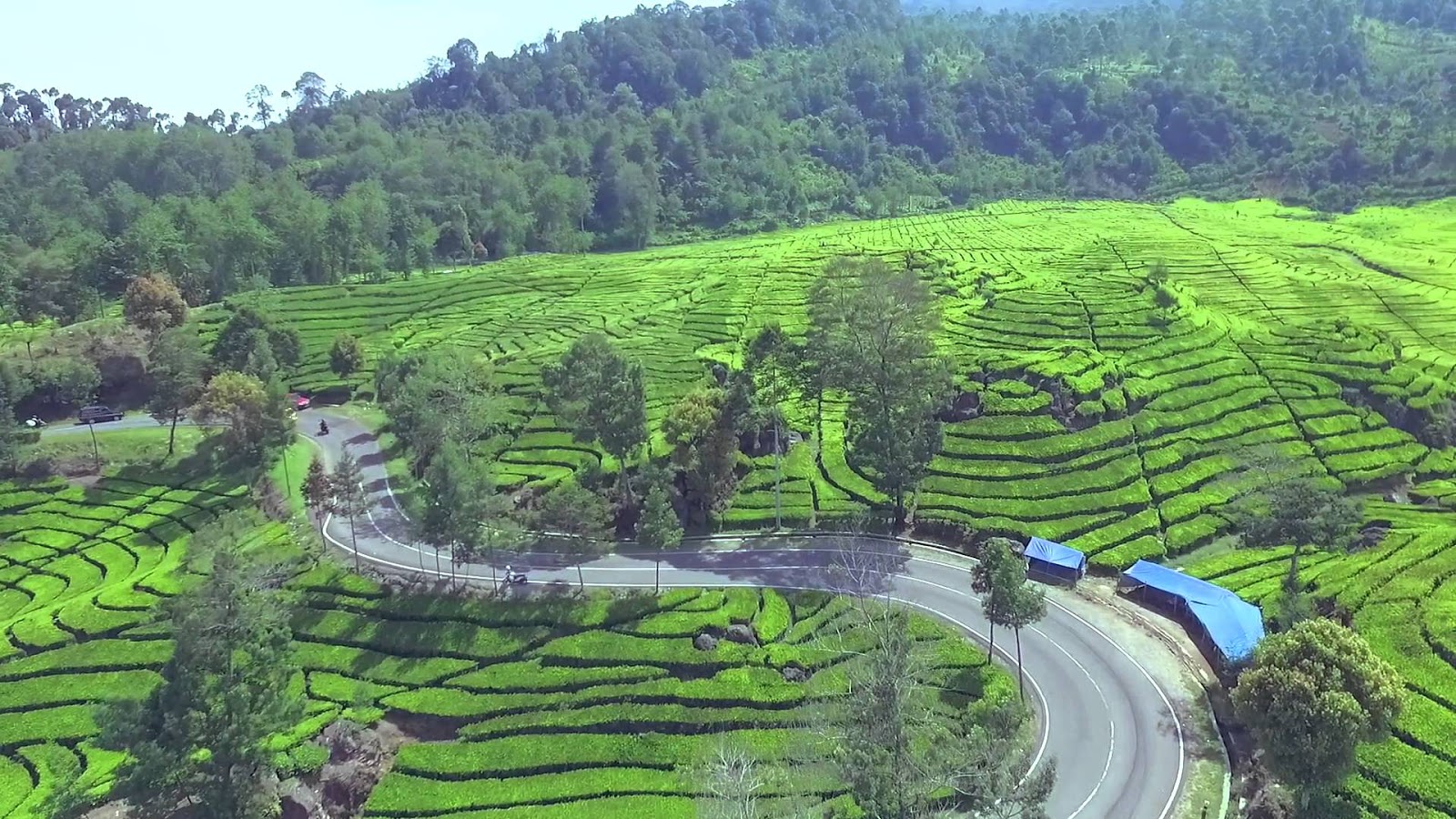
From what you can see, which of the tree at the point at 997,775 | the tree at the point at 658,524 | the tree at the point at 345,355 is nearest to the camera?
the tree at the point at 997,775

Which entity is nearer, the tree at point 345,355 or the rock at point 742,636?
the rock at point 742,636

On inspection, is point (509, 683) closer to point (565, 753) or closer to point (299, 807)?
point (565, 753)

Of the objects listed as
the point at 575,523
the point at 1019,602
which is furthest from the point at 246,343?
the point at 1019,602

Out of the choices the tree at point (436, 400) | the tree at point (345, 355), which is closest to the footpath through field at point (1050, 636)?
the tree at point (436, 400)

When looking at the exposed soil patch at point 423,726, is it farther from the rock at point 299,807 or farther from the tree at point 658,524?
the tree at point 658,524

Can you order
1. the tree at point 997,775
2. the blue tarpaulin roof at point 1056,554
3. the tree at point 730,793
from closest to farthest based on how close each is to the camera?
the tree at point 730,793
the tree at point 997,775
the blue tarpaulin roof at point 1056,554

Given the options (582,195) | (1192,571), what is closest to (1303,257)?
(1192,571)

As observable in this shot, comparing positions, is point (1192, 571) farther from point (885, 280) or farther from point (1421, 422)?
point (1421, 422)
